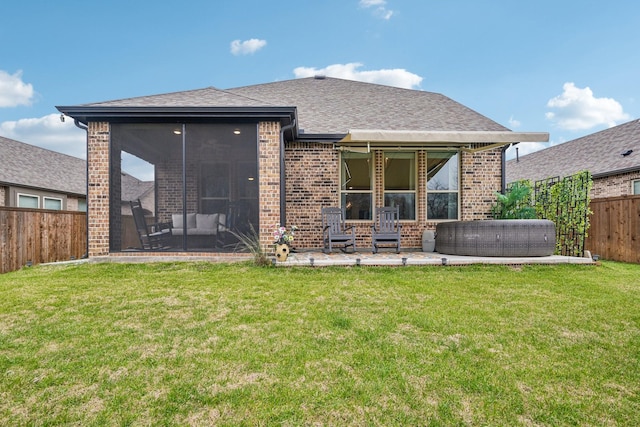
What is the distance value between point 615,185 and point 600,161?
1.57 metres

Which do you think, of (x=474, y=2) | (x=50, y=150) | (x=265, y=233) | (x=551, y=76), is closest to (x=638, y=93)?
(x=551, y=76)

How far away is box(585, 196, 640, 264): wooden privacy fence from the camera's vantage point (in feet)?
24.1

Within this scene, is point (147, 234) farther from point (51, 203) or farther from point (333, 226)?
point (51, 203)

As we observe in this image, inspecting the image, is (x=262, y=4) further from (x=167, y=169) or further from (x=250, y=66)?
(x=167, y=169)

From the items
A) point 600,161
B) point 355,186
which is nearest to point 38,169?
point 355,186

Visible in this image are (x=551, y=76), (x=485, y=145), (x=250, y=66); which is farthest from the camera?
(x=250, y=66)

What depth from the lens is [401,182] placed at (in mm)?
→ 8258

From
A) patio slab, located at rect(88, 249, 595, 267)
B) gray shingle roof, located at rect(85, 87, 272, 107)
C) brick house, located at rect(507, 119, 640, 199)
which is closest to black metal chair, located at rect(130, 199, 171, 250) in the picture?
patio slab, located at rect(88, 249, 595, 267)

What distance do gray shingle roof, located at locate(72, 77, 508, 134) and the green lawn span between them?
3860mm

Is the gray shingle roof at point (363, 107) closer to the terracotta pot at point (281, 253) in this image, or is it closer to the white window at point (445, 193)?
the white window at point (445, 193)

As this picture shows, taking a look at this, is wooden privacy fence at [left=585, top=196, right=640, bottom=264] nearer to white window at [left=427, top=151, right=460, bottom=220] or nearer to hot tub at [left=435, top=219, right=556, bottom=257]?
hot tub at [left=435, top=219, right=556, bottom=257]

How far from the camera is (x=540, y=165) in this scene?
1467 cm

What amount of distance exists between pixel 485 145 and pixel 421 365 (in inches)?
276

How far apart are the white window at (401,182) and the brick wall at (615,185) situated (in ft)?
22.8
